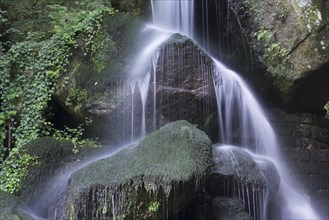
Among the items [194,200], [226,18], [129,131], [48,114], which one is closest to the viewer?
[194,200]

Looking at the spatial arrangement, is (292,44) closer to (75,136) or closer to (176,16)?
(176,16)

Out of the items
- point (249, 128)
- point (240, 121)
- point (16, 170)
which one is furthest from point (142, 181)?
point (249, 128)

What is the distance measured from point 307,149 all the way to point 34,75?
5.36 meters

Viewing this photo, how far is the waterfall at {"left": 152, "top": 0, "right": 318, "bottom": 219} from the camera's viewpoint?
24.6 ft

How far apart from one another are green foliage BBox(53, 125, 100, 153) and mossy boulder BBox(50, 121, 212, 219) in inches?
68.3

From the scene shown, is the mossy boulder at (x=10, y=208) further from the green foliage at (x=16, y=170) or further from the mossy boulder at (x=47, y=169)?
the green foliage at (x=16, y=170)

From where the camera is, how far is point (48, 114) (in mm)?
8172

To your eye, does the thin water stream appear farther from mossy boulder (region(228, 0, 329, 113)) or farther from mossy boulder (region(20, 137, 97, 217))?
mossy boulder (region(228, 0, 329, 113))

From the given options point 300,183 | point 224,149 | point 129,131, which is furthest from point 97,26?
point 300,183

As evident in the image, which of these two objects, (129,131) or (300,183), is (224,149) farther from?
(300,183)

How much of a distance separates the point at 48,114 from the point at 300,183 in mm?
4712

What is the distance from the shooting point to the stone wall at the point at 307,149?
336 inches

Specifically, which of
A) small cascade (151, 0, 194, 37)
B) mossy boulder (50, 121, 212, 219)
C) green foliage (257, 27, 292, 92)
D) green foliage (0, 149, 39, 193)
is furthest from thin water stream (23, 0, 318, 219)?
small cascade (151, 0, 194, 37)

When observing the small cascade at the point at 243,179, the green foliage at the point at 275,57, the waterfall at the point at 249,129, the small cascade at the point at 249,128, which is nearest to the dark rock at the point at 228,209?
the small cascade at the point at 243,179
